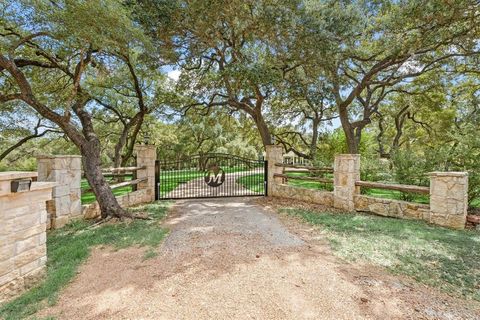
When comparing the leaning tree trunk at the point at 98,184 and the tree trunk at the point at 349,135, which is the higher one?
the tree trunk at the point at 349,135

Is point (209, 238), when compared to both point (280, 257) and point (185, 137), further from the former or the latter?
point (185, 137)

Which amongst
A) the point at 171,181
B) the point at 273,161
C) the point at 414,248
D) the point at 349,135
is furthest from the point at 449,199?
the point at 171,181

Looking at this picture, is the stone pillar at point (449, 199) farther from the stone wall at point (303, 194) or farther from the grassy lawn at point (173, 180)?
the grassy lawn at point (173, 180)

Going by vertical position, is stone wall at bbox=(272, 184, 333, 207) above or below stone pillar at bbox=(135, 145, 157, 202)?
below

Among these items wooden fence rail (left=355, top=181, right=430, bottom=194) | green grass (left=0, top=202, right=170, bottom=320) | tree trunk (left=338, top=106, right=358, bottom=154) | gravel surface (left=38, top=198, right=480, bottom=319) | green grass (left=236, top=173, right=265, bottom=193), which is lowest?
gravel surface (left=38, top=198, right=480, bottom=319)

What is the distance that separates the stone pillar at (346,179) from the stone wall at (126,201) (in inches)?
211

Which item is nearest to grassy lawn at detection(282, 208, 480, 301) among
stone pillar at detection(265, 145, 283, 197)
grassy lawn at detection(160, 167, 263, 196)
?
stone pillar at detection(265, 145, 283, 197)

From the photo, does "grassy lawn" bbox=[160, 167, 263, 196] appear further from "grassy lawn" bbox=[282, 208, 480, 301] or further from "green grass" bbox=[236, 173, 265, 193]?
"grassy lawn" bbox=[282, 208, 480, 301]

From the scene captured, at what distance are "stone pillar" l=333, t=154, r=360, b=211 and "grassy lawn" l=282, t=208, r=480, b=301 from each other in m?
0.87

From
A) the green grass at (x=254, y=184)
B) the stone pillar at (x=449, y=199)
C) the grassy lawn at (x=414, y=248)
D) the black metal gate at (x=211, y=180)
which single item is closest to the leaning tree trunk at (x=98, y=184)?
the black metal gate at (x=211, y=180)

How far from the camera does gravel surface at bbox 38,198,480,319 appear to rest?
2203 mm

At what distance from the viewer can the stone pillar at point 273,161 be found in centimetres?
794

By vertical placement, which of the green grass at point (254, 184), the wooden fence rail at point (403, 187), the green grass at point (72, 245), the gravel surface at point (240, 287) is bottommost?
the gravel surface at point (240, 287)

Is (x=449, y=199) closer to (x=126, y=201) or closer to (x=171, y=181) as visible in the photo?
(x=126, y=201)
